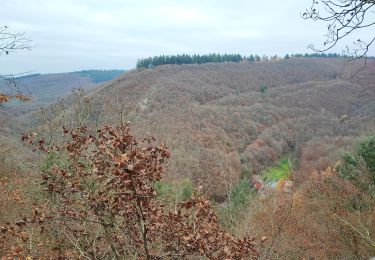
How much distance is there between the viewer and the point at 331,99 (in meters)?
112

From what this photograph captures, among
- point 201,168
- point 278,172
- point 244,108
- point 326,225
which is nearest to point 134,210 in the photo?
point 326,225

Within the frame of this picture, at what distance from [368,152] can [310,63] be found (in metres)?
127

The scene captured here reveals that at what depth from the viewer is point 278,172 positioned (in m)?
75.3

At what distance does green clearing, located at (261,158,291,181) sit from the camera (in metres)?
70.8

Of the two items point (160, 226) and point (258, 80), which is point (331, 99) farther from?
point (160, 226)

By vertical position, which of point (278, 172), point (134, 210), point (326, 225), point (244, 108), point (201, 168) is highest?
point (134, 210)

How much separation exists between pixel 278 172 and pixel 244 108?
27.8 metres

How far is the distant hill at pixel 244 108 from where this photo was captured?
241ft

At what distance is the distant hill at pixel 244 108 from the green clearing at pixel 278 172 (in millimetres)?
1703

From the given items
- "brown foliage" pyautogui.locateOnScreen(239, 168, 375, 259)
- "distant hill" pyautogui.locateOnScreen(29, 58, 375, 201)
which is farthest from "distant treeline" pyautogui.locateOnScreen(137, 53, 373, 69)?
"brown foliage" pyautogui.locateOnScreen(239, 168, 375, 259)

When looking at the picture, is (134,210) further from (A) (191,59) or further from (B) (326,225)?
(A) (191,59)

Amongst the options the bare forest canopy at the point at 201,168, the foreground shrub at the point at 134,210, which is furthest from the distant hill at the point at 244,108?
the foreground shrub at the point at 134,210

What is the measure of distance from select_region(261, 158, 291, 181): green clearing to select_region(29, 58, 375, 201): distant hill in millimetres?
1703

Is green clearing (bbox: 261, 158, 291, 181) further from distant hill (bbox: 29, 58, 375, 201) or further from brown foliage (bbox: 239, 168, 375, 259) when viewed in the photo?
brown foliage (bbox: 239, 168, 375, 259)
